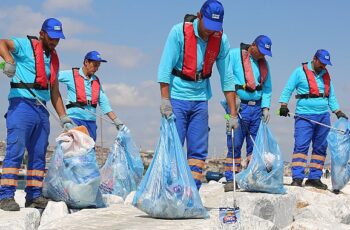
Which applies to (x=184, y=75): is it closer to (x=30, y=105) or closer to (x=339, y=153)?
(x=30, y=105)

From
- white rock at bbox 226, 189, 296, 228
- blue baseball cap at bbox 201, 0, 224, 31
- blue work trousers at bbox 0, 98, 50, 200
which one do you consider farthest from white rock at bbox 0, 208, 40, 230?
blue baseball cap at bbox 201, 0, 224, 31

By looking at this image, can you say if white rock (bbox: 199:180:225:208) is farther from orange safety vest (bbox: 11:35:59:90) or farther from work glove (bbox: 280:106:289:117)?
orange safety vest (bbox: 11:35:59:90)

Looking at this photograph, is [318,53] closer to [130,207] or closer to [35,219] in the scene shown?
[130,207]

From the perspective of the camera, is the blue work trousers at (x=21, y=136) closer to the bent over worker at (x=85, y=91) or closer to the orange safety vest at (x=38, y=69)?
the orange safety vest at (x=38, y=69)

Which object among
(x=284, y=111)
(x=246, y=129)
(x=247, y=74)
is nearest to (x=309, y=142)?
(x=284, y=111)

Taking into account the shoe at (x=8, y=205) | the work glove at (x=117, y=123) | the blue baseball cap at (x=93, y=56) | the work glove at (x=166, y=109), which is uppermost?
the blue baseball cap at (x=93, y=56)

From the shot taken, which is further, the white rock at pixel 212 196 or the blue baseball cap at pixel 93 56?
the blue baseball cap at pixel 93 56

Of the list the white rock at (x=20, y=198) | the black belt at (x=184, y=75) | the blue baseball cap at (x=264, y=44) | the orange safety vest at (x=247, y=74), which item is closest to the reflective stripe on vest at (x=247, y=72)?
the orange safety vest at (x=247, y=74)

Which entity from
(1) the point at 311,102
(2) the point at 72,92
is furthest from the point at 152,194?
(1) the point at 311,102

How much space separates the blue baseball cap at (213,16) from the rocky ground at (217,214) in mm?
1377

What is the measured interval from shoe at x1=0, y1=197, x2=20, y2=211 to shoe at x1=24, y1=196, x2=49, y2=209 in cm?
46

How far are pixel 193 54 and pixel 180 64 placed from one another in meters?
0.13

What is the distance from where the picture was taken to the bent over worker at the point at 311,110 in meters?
7.62

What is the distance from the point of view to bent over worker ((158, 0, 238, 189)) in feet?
14.8
